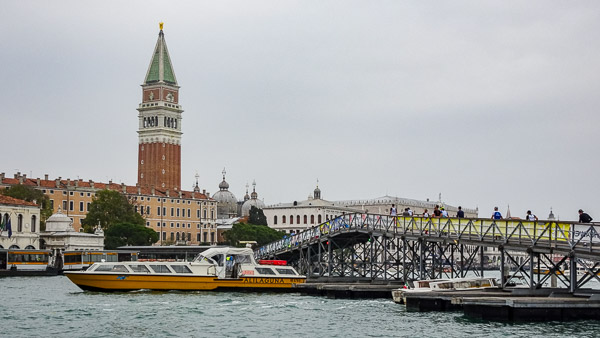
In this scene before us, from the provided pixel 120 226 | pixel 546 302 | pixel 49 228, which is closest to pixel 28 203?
pixel 49 228

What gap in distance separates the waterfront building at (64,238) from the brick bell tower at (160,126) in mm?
49386

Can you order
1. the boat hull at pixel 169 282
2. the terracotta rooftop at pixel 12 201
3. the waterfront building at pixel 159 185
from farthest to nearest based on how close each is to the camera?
the waterfront building at pixel 159 185, the terracotta rooftop at pixel 12 201, the boat hull at pixel 169 282

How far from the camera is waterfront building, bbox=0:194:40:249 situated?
11012cm

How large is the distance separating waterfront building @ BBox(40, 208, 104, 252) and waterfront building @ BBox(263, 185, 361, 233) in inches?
2762

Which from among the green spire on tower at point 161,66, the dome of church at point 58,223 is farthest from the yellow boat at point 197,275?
the green spire on tower at point 161,66

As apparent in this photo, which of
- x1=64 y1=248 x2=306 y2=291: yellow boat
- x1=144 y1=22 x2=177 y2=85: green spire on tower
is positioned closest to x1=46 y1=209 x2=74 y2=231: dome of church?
x1=64 y1=248 x2=306 y2=291: yellow boat

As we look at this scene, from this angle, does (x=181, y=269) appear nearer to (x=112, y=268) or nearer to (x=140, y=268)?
(x=140, y=268)

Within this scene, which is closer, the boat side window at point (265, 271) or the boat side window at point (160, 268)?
the boat side window at point (160, 268)

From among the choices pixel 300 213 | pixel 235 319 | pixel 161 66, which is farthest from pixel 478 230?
pixel 300 213

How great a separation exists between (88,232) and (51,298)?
250ft

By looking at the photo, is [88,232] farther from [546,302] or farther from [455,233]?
[546,302]

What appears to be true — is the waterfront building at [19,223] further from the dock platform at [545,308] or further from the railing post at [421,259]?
the dock platform at [545,308]

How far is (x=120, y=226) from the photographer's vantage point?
123 metres

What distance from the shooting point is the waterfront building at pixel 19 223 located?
110m
